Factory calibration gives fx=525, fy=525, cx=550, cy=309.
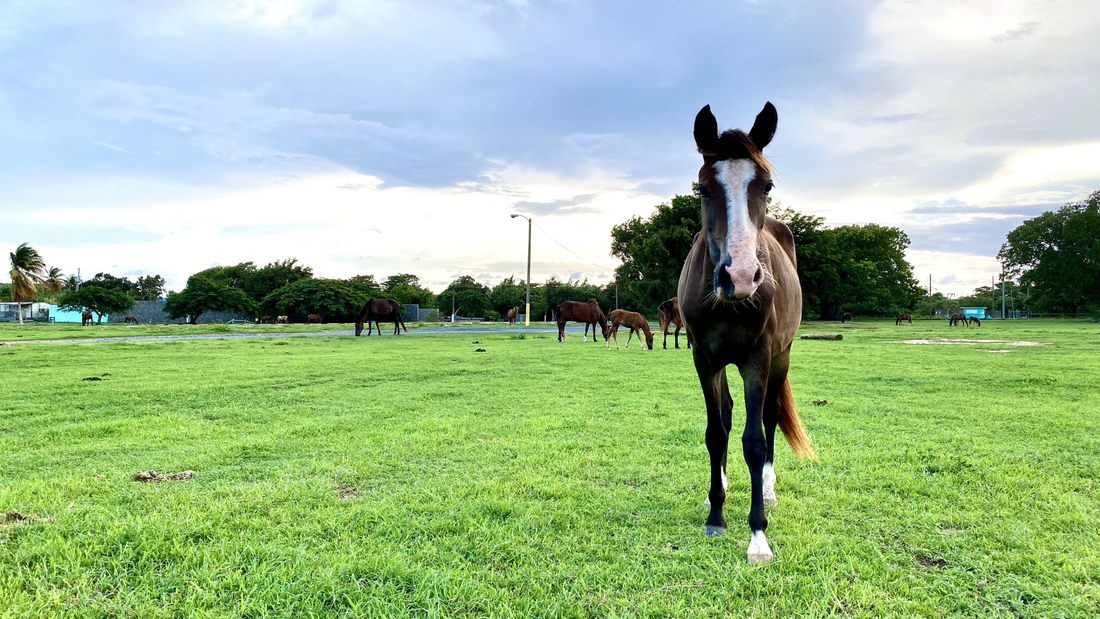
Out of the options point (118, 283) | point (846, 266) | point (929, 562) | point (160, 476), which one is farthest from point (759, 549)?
point (118, 283)

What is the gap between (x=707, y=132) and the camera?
9.52 feet

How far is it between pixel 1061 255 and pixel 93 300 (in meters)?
93.1

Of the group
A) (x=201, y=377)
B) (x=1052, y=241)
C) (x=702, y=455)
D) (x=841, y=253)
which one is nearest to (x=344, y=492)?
(x=702, y=455)

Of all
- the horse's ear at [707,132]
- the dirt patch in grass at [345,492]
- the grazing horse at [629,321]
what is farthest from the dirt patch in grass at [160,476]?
the grazing horse at [629,321]

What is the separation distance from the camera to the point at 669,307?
59.2ft

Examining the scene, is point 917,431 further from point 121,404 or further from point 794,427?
point 121,404

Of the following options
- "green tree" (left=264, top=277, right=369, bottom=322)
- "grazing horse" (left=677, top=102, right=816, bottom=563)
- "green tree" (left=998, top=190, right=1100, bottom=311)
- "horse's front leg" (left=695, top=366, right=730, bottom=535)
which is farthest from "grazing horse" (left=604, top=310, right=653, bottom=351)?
"green tree" (left=998, top=190, right=1100, bottom=311)

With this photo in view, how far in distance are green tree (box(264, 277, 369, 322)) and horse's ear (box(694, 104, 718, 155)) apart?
55604 mm

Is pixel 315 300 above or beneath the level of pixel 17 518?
above

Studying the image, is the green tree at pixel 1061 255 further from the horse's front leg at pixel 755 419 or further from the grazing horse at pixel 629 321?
the horse's front leg at pixel 755 419

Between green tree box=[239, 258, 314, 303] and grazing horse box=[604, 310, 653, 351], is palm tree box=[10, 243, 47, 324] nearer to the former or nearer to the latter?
green tree box=[239, 258, 314, 303]

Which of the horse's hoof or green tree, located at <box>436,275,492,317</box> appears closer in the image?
the horse's hoof

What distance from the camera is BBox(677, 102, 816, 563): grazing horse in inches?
101

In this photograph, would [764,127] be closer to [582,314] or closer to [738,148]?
[738,148]
